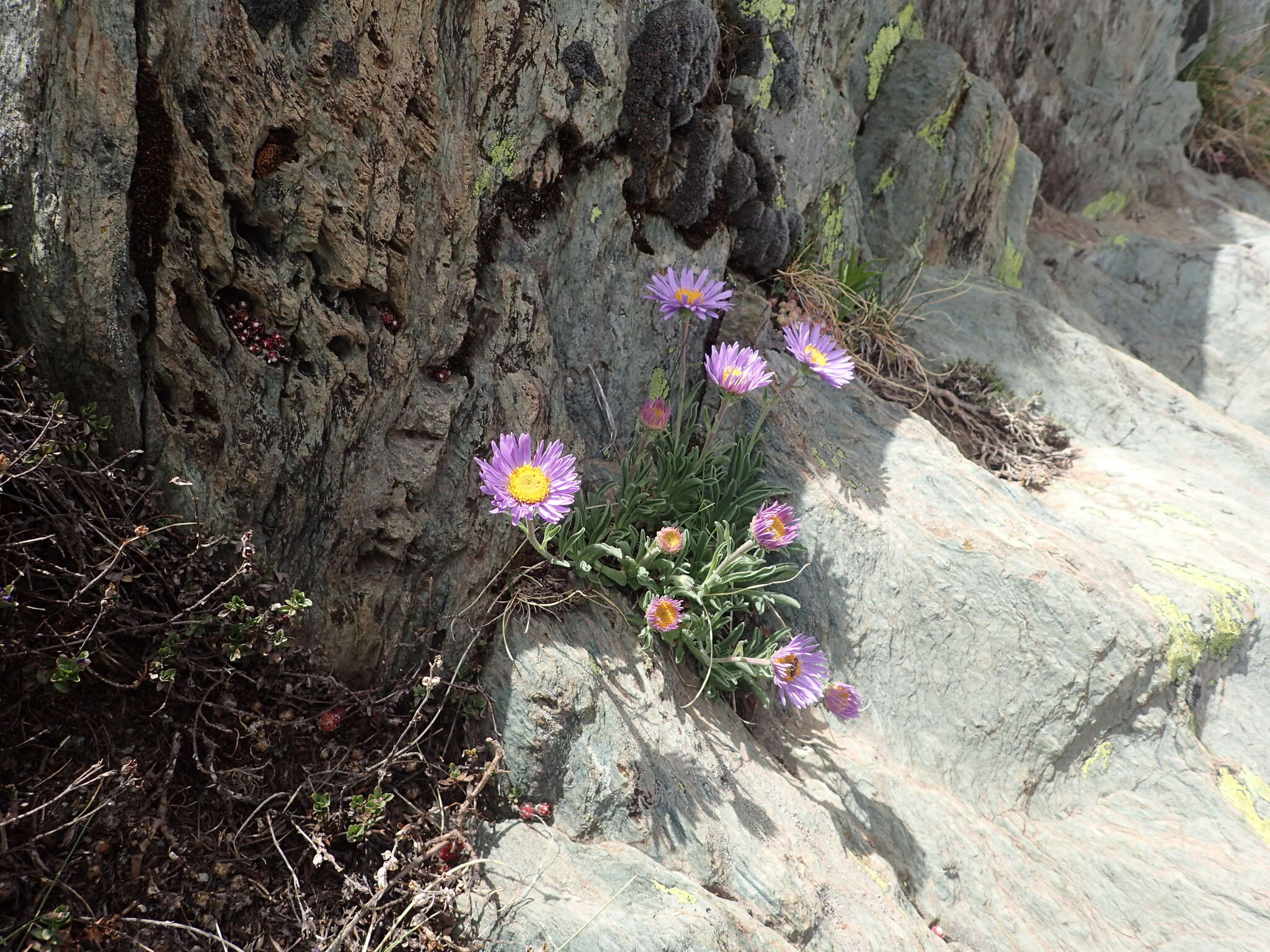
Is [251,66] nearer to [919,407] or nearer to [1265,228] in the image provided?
[919,407]

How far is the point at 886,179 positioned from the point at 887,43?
75 cm

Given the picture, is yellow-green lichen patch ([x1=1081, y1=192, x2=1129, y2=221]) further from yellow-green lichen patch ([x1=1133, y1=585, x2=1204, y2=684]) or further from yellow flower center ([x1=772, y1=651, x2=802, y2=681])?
yellow flower center ([x1=772, y1=651, x2=802, y2=681])

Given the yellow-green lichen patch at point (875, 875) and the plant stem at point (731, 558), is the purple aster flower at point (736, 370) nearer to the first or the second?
the plant stem at point (731, 558)

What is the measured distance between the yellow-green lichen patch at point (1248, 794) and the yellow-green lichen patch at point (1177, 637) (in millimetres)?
396

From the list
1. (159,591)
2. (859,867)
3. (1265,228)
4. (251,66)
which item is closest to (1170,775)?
(859,867)

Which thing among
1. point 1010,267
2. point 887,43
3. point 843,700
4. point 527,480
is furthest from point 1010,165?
point 527,480

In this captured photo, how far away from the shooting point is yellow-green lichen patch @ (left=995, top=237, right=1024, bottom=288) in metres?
5.31

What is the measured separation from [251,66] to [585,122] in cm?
107

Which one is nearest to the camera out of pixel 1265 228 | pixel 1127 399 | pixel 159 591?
pixel 159 591

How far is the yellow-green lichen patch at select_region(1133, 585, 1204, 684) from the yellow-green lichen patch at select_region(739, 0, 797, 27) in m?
2.75

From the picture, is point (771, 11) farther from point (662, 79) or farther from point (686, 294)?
point (686, 294)

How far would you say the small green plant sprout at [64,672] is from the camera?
1.69 meters

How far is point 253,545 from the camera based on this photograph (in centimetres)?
202

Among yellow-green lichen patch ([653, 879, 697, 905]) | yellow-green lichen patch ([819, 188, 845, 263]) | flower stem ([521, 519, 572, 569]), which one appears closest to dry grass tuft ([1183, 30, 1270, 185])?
yellow-green lichen patch ([819, 188, 845, 263])
